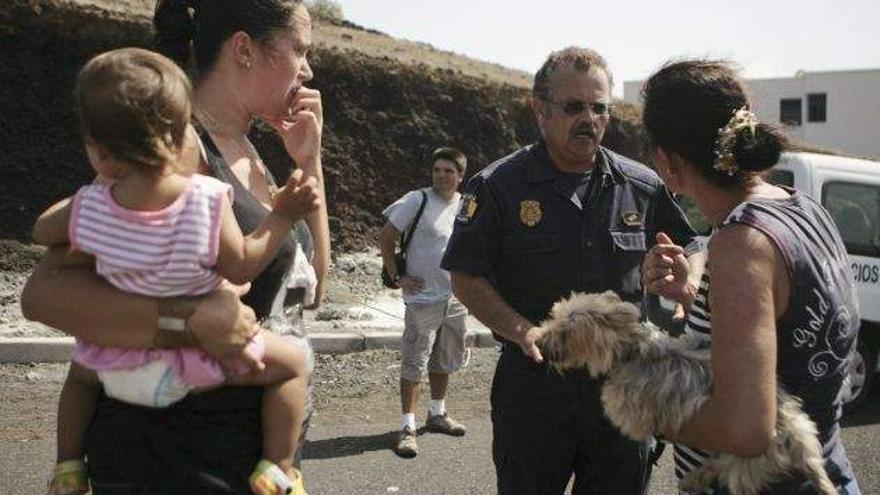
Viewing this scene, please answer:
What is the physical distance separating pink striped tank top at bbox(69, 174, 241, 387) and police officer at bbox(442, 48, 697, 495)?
1.43 m

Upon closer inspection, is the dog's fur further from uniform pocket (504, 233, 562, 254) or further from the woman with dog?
uniform pocket (504, 233, 562, 254)

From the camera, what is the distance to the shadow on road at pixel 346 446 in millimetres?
5941

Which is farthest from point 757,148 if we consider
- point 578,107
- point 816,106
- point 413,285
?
point 816,106

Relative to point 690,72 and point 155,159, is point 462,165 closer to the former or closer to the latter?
point 690,72

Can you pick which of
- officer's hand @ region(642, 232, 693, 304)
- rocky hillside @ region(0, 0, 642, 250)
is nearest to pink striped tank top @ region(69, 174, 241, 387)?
officer's hand @ region(642, 232, 693, 304)

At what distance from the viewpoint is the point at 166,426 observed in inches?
75.7

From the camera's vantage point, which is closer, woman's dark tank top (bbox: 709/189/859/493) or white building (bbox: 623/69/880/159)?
woman's dark tank top (bbox: 709/189/859/493)

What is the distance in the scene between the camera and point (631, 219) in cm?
338

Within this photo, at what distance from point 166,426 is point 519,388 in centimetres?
160

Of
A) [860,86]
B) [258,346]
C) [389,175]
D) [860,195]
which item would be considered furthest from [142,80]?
[860,86]

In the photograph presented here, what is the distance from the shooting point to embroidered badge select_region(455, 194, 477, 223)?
3.40m

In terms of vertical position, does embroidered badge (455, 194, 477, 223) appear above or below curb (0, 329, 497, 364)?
above

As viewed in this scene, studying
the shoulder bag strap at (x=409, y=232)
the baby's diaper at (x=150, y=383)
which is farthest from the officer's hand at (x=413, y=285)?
the baby's diaper at (x=150, y=383)

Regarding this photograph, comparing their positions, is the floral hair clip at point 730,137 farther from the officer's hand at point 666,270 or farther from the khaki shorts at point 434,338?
the khaki shorts at point 434,338
